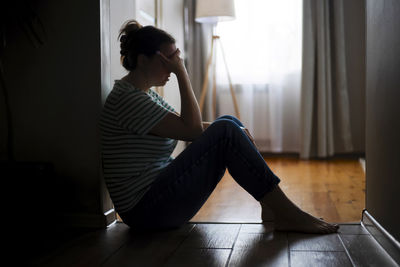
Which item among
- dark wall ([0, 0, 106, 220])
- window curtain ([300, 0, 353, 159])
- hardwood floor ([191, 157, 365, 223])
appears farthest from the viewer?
window curtain ([300, 0, 353, 159])

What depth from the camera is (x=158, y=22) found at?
348 cm

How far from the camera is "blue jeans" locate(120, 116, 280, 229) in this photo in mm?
1644

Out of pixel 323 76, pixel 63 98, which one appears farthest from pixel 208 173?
pixel 323 76

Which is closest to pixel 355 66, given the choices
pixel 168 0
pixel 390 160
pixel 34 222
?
pixel 168 0

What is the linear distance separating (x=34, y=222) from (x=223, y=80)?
3.19 m

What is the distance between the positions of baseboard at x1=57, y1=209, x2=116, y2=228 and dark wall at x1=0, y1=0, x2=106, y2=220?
2 centimetres

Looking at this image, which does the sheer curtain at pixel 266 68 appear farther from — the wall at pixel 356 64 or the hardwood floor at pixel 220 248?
the hardwood floor at pixel 220 248

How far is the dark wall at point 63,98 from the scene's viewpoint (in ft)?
6.21

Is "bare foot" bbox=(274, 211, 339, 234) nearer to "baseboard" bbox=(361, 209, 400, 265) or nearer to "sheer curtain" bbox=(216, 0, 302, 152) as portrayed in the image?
"baseboard" bbox=(361, 209, 400, 265)

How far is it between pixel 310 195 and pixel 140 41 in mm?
1435

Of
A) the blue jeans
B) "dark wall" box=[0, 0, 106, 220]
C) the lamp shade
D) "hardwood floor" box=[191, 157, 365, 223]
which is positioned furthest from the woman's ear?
the lamp shade

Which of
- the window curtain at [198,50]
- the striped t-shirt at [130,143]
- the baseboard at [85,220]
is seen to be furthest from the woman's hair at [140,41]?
the window curtain at [198,50]

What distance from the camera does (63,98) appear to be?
1925 mm

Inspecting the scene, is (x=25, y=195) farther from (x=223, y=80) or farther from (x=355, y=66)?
(x=355, y=66)
